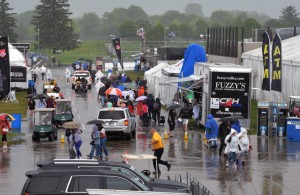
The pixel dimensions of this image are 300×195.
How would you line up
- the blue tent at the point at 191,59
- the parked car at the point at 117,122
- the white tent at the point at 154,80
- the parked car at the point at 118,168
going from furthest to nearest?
the white tent at the point at 154,80, the blue tent at the point at 191,59, the parked car at the point at 117,122, the parked car at the point at 118,168

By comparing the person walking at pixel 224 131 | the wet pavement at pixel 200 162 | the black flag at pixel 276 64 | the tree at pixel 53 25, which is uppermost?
the tree at pixel 53 25

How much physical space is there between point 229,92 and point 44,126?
8330 mm

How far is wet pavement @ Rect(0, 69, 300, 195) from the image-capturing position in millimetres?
25969

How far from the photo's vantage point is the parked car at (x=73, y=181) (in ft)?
59.3

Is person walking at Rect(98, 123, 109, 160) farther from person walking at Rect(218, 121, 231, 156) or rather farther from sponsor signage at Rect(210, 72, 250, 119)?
sponsor signage at Rect(210, 72, 250, 119)

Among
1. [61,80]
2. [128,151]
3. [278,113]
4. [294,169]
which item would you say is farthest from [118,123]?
[61,80]

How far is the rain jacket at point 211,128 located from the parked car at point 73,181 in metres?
15.6

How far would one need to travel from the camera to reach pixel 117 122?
38.1 meters

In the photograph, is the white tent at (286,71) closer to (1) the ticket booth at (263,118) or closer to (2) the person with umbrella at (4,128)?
(1) the ticket booth at (263,118)

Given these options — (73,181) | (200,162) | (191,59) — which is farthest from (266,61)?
(73,181)

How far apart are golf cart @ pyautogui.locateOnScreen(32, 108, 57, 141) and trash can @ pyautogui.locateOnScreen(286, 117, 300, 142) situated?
9860 millimetres

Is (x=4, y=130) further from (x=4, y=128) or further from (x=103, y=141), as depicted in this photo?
(x=103, y=141)

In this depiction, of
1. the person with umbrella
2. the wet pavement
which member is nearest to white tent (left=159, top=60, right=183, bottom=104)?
the wet pavement

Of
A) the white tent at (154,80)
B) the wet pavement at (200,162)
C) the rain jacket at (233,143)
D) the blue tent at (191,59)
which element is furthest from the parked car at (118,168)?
the white tent at (154,80)
